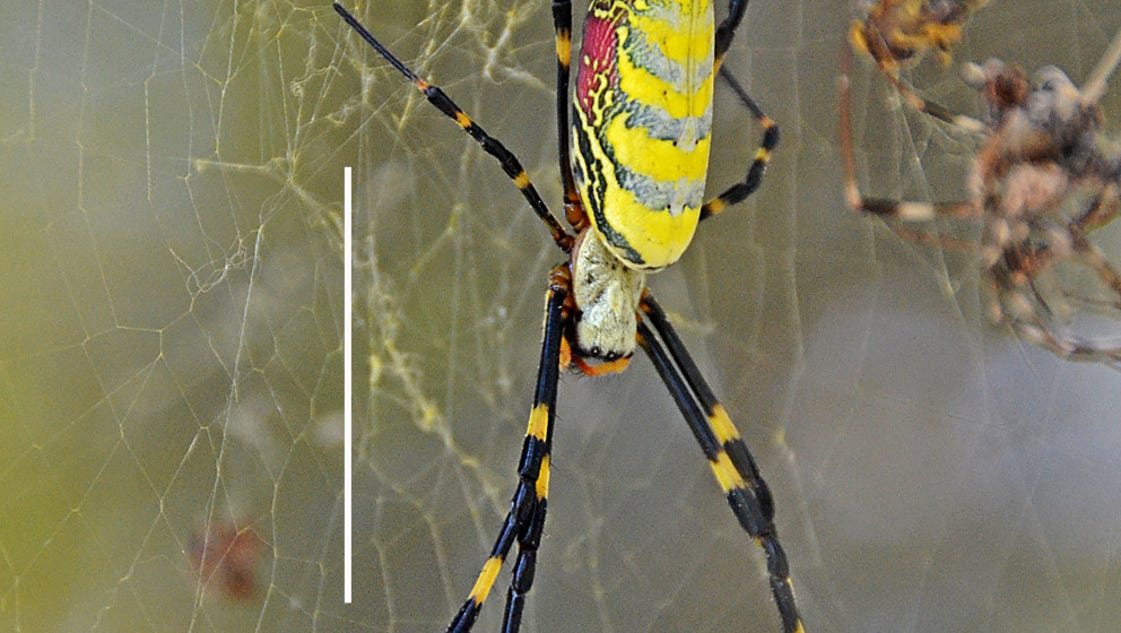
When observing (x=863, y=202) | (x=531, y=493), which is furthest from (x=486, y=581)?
(x=863, y=202)

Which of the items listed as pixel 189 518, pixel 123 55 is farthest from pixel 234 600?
pixel 123 55

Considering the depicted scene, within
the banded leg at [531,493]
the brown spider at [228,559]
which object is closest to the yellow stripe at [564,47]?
the banded leg at [531,493]

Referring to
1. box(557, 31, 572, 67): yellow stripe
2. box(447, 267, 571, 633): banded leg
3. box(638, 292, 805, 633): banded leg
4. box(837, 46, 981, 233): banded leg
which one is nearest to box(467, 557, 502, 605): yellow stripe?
box(447, 267, 571, 633): banded leg

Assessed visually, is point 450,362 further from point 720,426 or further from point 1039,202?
point 1039,202

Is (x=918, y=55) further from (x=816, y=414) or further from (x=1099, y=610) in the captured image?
(x=1099, y=610)

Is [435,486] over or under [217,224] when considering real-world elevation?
under

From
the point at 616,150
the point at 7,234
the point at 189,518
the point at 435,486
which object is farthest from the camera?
the point at 435,486
